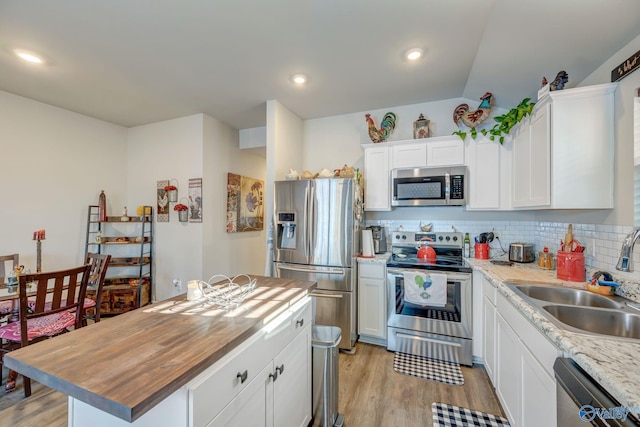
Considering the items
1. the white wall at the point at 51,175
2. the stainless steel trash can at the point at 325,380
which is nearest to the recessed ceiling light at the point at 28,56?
the white wall at the point at 51,175

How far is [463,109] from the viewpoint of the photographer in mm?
2955

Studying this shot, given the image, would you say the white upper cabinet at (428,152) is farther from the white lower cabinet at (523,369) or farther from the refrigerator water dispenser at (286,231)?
the white lower cabinet at (523,369)

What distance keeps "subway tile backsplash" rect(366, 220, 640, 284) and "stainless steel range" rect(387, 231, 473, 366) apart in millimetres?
500

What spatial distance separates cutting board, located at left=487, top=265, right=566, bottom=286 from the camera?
1842mm

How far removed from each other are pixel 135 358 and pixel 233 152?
3707mm

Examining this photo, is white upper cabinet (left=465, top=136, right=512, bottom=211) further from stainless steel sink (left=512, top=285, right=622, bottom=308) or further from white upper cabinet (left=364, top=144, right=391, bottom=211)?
stainless steel sink (left=512, top=285, right=622, bottom=308)

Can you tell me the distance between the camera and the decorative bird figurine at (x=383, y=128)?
10.5ft

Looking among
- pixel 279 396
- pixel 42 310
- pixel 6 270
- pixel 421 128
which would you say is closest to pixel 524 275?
pixel 421 128

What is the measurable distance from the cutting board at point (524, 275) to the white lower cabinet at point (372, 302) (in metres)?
0.99

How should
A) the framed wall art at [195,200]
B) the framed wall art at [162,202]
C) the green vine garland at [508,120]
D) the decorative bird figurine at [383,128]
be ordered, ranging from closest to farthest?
the green vine garland at [508,120] → the decorative bird figurine at [383,128] → the framed wall art at [195,200] → the framed wall art at [162,202]

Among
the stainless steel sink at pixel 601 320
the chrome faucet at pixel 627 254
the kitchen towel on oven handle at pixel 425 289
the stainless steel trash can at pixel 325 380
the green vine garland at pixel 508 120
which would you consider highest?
the green vine garland at pixel 508 120

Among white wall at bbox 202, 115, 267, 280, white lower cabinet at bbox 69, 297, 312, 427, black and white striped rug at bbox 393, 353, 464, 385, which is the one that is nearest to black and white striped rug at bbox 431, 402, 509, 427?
black and white striped rug at bbox 393, 353, 464, 385

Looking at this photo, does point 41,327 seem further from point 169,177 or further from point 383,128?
point 383,128

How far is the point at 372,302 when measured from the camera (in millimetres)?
2771
